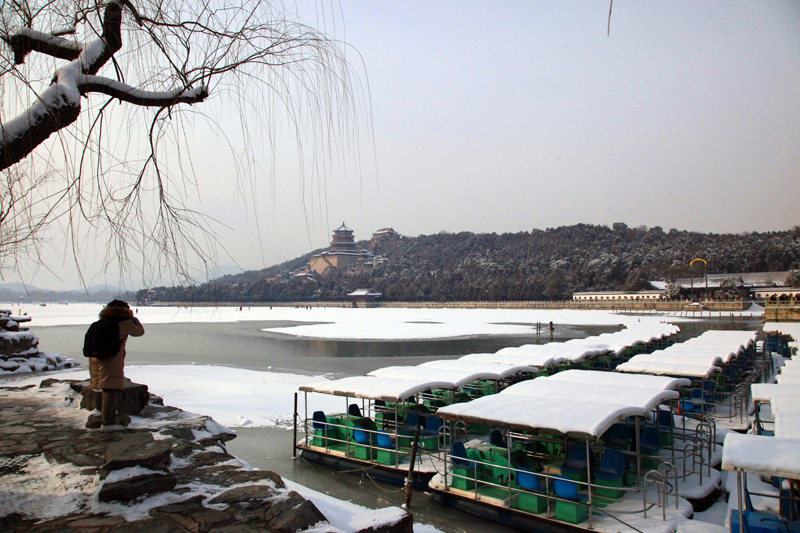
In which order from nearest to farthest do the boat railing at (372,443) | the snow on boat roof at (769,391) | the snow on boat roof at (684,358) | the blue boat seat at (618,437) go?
the snow on boat roof at (769,391)
the blue boat seat at (618,437)
the boat railing at (372,443)
the snow on boat roof at (684,358)

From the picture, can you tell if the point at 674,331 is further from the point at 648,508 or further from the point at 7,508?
the point at 7,508

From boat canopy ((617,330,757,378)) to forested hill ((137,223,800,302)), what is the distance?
50.0 meters

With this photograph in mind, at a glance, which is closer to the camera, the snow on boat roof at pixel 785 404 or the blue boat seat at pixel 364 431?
the snow on boat roof at pixel 785 404

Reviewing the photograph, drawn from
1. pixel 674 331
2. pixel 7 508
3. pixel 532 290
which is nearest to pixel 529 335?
pixel 674 331

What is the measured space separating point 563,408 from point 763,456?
10.4ft

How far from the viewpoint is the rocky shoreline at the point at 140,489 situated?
409 centimetres

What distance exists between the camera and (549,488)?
29.0 ft

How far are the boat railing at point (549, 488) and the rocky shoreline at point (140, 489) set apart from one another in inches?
156

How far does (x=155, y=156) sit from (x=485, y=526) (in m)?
7.26

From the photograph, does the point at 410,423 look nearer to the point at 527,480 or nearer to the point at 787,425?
the point at 527,480

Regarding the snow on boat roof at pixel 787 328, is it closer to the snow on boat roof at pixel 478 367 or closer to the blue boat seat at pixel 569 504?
the snow on boat roof at pixel 478 367

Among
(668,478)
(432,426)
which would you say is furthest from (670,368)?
(668,478)

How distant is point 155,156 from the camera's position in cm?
444

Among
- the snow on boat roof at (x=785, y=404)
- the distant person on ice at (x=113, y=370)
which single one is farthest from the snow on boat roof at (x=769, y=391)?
the distant person on ice at (x=113, y=370)
